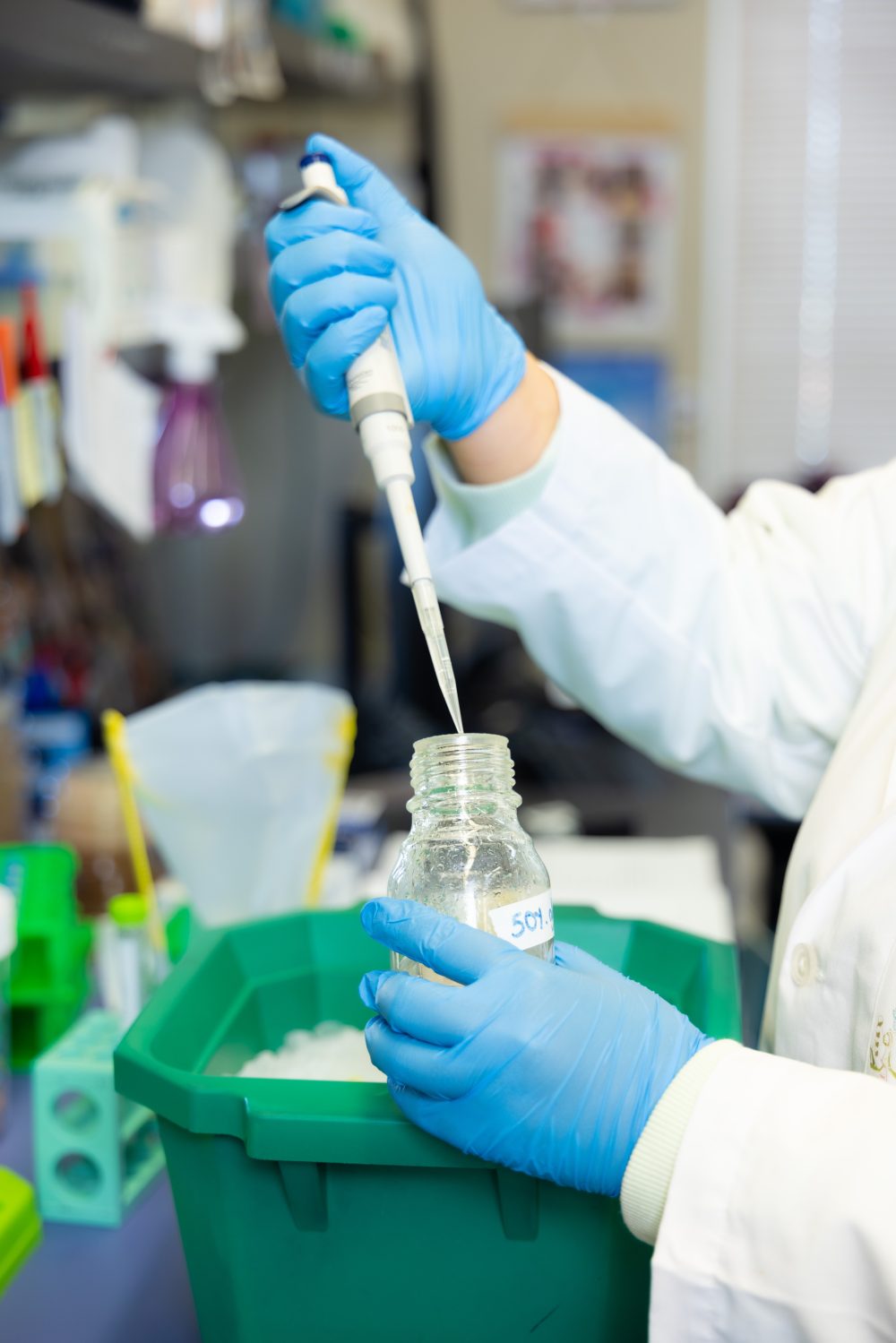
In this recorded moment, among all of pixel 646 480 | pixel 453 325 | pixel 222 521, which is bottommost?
pixel 222 521

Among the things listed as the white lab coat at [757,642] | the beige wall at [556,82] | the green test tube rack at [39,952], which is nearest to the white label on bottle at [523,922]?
the white lab coat at [757,642]

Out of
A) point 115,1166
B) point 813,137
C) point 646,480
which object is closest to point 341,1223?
point 115,1166

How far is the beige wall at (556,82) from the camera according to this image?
3.51 metres

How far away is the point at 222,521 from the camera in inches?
73.7

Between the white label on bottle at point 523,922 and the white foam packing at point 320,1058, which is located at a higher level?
the white label on bottle at point 523,922

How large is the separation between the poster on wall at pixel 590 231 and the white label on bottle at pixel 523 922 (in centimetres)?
313

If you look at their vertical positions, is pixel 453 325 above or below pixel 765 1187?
above

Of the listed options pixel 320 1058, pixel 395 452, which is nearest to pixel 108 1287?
pixel 320 1058

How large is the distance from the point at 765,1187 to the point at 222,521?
140cm

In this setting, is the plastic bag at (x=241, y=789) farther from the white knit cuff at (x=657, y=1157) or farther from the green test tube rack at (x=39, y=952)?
the white knit cuff at (x=657, y=1157)

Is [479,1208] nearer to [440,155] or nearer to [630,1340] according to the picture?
[630,1340]

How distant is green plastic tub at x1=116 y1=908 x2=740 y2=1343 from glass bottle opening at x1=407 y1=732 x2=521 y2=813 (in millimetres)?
169

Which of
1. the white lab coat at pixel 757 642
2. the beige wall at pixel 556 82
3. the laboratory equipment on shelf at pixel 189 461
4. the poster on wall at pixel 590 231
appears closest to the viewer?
the white lab coat at pixel 757 642

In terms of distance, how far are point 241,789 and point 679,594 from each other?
44 cm
